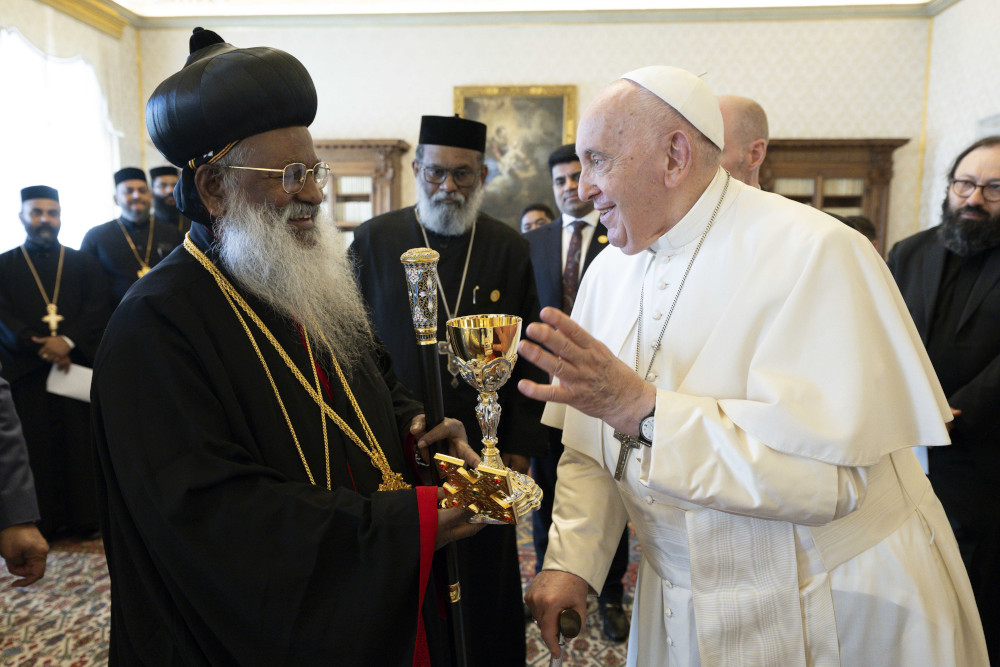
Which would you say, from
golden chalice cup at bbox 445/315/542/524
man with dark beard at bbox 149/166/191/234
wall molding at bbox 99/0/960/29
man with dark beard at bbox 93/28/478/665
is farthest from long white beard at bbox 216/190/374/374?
wall molding at bbox 99/0/960/29

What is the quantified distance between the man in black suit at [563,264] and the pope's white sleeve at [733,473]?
7.25 feet

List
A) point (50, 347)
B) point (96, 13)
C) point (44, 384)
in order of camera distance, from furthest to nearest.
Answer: point (96, 13), point (44, 384), point (50, 347)

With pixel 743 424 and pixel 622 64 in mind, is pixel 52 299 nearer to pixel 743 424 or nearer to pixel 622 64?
pixel 743 424

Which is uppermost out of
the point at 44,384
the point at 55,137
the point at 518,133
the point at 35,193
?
the point at 518,133

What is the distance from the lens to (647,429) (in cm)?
138

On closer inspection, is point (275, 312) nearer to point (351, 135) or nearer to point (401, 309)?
point (401, 309)

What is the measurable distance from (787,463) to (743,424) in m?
0.12

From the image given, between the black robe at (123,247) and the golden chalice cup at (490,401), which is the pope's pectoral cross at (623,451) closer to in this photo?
the golden chalice cup at (490,401)

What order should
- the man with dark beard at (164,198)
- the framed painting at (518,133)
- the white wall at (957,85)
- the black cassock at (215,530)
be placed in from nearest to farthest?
1. the black cassock at (215,530)
2. the man with dark beard at (164,198)
3. the white wall at (957,85)
4. the framed painting at (518,133)

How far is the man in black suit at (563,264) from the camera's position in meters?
3.55

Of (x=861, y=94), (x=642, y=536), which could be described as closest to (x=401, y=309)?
(x=642, y=536)

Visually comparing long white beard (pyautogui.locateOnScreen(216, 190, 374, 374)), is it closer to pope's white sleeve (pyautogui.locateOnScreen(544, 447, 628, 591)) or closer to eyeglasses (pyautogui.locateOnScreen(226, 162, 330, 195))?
eyeglasses (pyautogui.locateOnScreen(226, 162, 330, 195))

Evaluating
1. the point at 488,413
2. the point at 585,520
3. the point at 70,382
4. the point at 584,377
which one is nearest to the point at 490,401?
the point at 488,413

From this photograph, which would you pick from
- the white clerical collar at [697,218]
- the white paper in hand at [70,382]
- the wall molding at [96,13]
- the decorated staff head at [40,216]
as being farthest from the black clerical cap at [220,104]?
the wall molding at [96,13]
